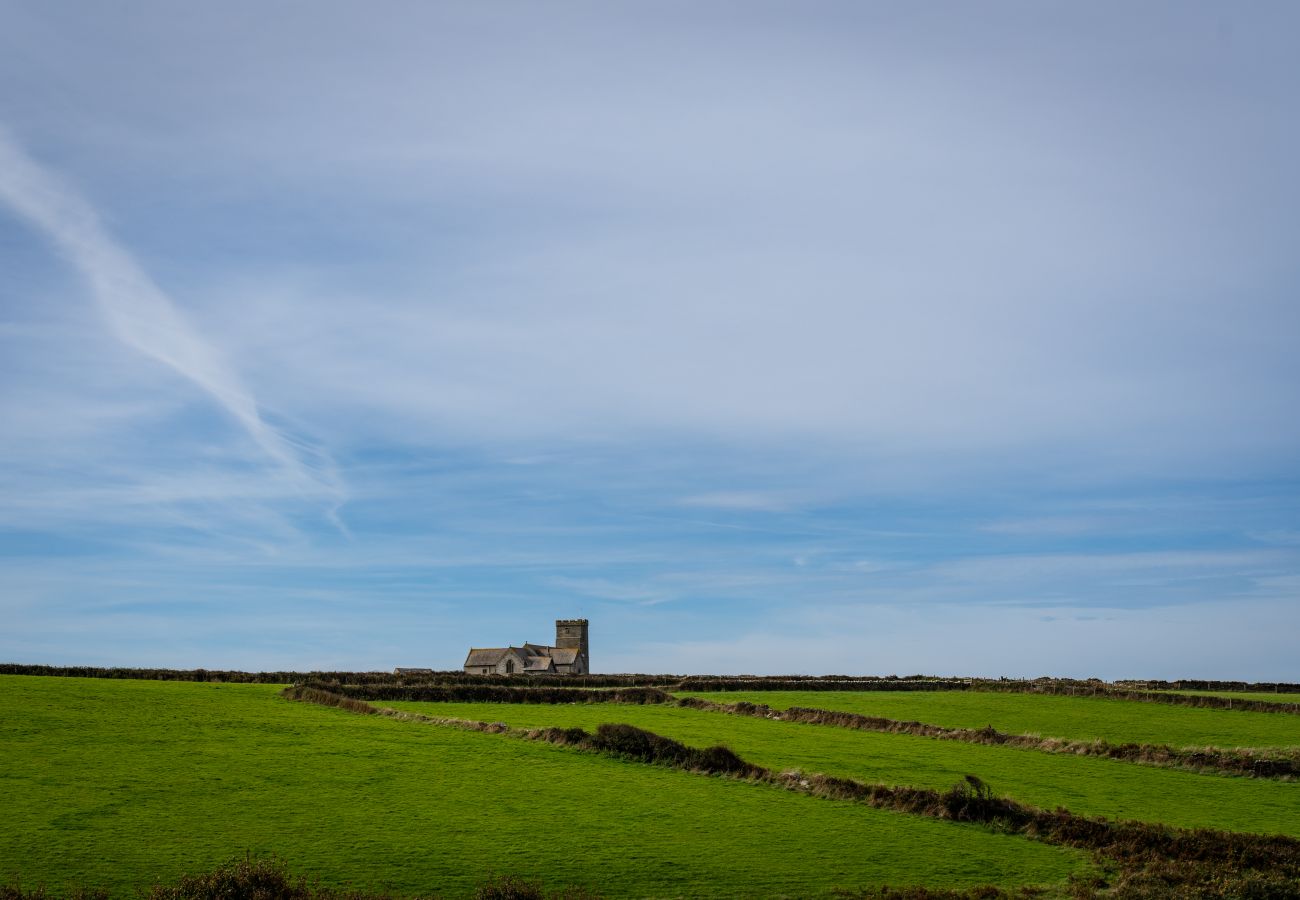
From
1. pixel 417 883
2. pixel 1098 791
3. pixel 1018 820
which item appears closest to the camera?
pixel 417 883

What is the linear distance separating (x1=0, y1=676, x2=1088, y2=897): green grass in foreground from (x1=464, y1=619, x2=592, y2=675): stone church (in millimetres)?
97414

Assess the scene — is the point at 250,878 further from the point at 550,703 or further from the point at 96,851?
the point at 550,703

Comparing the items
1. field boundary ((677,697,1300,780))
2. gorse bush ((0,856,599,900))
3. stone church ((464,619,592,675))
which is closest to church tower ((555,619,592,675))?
stone church ((464,619,592,675))

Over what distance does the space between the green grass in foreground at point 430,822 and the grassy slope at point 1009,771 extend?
22.4ft

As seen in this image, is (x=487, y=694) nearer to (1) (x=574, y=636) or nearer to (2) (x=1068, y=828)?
(2) (x=1068, y=828)

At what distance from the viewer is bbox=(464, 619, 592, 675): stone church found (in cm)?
13925

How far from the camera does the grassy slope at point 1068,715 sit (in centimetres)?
5972

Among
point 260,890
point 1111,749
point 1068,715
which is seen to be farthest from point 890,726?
point 260,890

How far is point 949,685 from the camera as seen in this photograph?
331 feet

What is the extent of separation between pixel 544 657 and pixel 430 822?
114409mm

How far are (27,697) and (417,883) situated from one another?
3466 cm

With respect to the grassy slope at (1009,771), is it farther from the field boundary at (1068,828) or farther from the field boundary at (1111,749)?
the field boundary at (1068,828)

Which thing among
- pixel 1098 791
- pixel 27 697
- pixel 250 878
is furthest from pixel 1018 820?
pixel 27 697

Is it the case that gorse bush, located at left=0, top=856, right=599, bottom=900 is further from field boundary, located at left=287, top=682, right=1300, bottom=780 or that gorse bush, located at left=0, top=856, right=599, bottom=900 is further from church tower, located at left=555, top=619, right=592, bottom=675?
church tower, located at left=555, top=619, right=592, bottom=675
